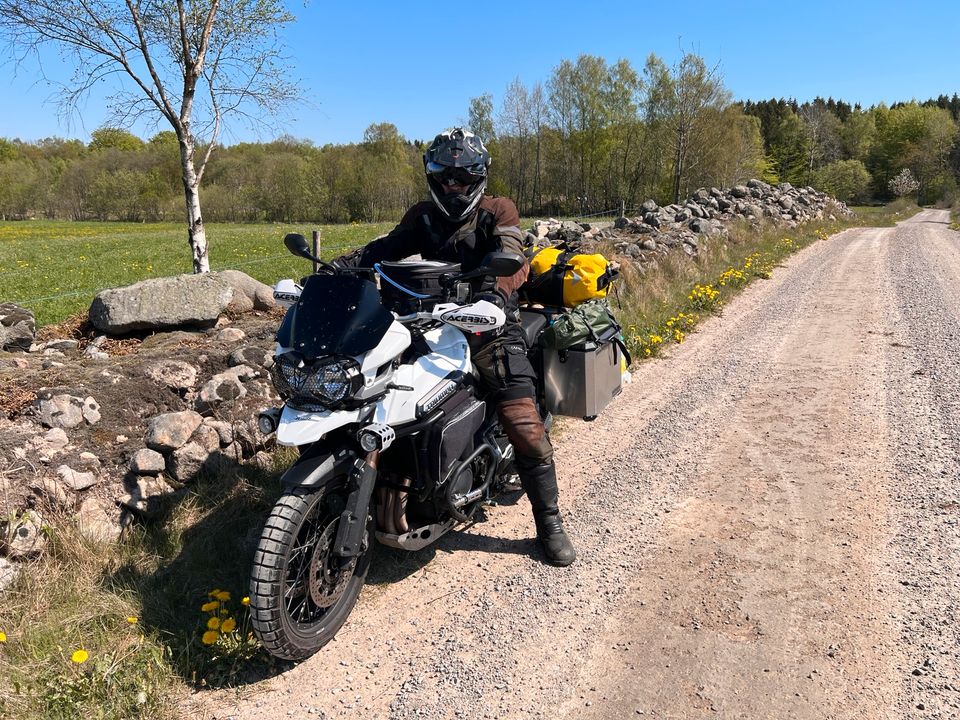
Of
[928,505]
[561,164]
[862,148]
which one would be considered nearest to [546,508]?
[928,505]

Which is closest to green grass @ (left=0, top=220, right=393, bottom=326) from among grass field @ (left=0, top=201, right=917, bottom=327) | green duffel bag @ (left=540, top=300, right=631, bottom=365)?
grass field @ (left=0, top=201, right=917, bottom=327)

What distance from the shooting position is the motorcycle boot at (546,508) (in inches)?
148

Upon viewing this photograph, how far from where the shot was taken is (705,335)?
8867mm

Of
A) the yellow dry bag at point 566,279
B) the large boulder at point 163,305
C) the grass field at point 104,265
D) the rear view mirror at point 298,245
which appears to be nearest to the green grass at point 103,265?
the grass field at point 104,265

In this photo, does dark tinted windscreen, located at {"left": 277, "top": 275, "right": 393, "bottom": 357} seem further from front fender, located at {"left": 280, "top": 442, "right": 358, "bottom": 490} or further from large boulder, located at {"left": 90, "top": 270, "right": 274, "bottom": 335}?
large boulder, located at {"left": 90, "top": 270, "right": 274, "bottom": 335}

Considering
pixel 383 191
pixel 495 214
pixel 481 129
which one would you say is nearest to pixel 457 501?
pixel 495 214

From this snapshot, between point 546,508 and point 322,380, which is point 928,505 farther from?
point 322,380

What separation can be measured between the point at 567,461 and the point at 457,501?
1.91 metres

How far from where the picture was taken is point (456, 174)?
368cm

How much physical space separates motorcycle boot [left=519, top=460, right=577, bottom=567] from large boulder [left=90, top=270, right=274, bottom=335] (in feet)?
15.6

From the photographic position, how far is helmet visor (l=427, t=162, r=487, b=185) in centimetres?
367

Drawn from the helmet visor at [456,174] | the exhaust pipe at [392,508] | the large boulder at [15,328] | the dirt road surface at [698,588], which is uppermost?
the helmet visor at [456,174]

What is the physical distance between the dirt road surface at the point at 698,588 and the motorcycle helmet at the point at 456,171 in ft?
6.57

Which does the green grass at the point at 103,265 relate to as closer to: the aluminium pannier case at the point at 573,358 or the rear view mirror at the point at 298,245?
the rear view mirror at the point at 298,245
